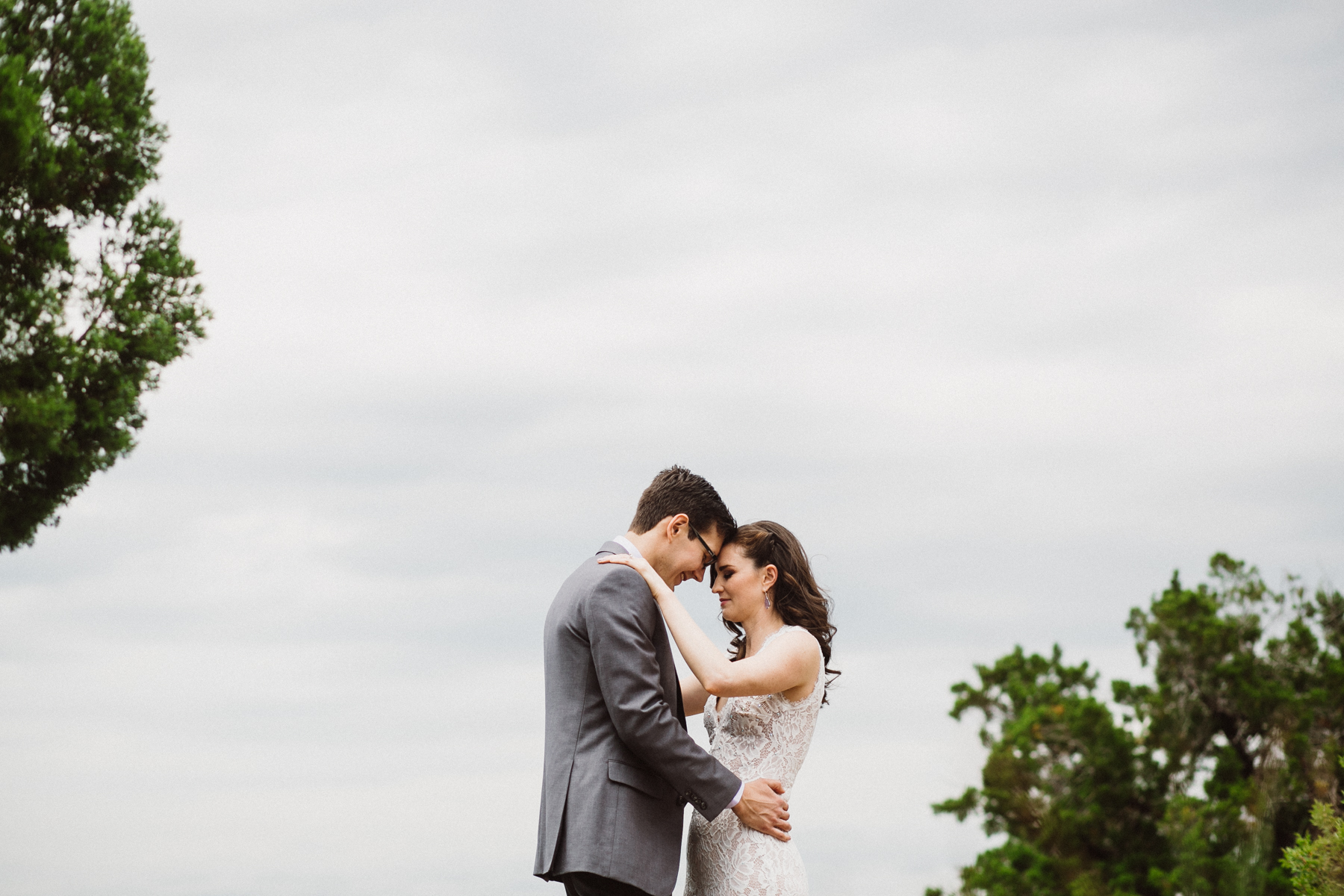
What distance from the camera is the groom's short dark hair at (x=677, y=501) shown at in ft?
15.6

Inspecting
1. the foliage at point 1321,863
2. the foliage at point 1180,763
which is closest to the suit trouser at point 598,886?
the foliage at point 1321,863

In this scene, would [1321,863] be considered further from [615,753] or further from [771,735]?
[615,753]

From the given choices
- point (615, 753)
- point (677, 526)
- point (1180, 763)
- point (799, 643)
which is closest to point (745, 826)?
point (615, 753)

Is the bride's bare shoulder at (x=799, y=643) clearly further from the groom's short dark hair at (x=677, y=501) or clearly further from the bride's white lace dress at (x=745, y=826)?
the groom's short dark hair at (x=677, y=501)

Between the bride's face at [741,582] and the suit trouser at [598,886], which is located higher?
the bride's face at [741,582]

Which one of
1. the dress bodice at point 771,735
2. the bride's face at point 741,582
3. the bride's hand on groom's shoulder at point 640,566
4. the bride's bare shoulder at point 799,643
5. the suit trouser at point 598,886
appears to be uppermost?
the bride's face at point 741,582

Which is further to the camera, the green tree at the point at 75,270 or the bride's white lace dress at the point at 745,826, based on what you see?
the green tree at the point at 75,270

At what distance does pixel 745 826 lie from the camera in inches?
176

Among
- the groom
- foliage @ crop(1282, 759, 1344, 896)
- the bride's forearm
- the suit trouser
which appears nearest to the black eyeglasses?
the bride's forearm

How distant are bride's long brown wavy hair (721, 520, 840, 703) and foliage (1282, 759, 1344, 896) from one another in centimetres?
260

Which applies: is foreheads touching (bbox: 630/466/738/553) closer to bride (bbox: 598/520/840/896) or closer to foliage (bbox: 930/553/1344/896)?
bride (bbox: 598/520/840/896)

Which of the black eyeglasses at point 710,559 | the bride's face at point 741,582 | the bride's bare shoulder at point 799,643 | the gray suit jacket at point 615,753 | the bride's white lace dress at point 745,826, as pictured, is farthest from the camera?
the bride's face at point 741,582

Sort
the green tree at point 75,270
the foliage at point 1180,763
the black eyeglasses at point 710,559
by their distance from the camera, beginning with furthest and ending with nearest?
the foliage at point 1180,763 < the green tree at point 75,270 < the black eyeglasses at point 710,559

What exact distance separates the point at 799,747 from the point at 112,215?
9.85 m
